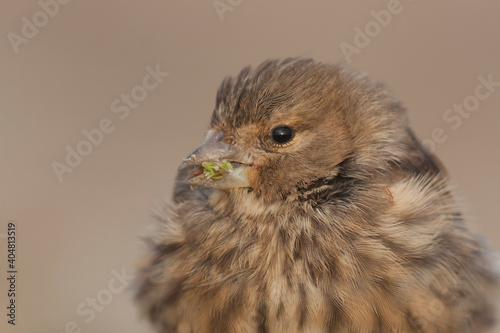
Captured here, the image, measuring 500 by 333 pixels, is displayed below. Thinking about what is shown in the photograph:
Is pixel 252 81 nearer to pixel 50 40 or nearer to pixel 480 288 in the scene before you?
pixel 480 288

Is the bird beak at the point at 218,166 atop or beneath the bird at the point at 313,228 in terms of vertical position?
atop

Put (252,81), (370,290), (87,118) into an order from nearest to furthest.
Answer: (370,290)
(252,81)
(87,118)

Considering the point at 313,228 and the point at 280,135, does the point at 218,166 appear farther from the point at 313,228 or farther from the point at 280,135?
the point at 313,228

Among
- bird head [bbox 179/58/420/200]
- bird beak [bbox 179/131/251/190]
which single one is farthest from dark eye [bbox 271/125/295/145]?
bird beak [bbox 179/131/251/190]

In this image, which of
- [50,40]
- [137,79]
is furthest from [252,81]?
[50,40]

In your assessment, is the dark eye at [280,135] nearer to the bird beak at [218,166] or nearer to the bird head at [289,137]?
the bird head at [289,137]

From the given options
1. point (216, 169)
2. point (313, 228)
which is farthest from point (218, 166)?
point (313, 228)

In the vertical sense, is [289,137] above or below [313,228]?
above

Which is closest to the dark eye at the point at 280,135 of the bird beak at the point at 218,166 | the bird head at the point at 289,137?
the bird head at the point at 289,137
